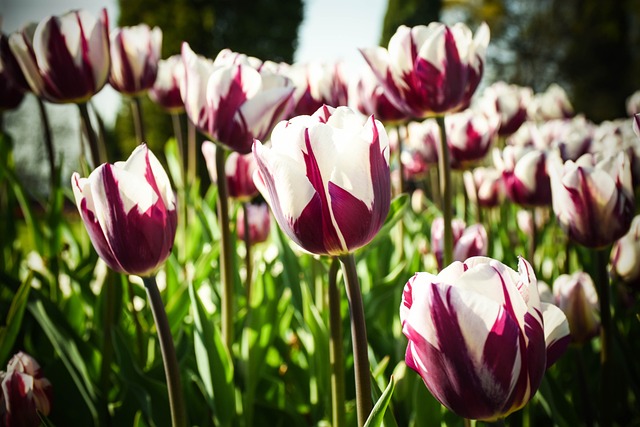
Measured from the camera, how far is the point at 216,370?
2.70 feet

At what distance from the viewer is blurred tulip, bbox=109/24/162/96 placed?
4.22 feet

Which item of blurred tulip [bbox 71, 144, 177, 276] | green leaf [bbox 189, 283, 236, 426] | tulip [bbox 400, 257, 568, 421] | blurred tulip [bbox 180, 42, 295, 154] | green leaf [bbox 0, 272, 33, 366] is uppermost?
blurred tulip [bbox 180, 42, 295, 154]

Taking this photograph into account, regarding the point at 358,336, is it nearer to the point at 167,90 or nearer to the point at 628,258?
the point at 628,258

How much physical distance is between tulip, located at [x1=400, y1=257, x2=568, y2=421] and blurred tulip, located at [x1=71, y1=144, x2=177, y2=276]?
307 mm

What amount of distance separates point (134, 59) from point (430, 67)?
73 centimetres

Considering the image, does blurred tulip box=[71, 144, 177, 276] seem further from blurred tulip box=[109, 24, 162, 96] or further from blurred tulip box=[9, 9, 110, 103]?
blurred tulip box=[109, 24, 162, 96]

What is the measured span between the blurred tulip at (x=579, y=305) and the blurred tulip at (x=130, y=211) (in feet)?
2.04

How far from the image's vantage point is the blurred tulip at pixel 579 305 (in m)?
0.90

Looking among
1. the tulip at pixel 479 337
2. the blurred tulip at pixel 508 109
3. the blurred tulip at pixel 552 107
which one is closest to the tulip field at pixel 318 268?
the tulip at pixel 479 337

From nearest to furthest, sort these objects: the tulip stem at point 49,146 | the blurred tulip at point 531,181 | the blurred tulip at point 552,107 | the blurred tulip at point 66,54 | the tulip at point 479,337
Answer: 1. the tulip at point 479,337
2. the blurred tulip at point 66,54
3. the blurred tulip at point 531,181
4. the tulip stem at point 49,146
5. the blurred tulip at point 552,107

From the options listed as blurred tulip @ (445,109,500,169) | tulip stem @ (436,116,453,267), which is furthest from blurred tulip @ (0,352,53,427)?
blurred tulip @ (445,109,500,169)

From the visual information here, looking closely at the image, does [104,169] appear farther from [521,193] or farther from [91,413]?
[521,193]

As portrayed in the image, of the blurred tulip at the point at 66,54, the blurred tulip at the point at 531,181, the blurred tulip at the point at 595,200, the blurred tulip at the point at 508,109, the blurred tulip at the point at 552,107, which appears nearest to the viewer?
the blurred tulip at the point at 595,200

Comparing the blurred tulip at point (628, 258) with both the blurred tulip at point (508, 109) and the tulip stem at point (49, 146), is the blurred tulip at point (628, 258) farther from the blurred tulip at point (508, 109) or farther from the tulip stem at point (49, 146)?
the tulip stem at point (49, 146)
